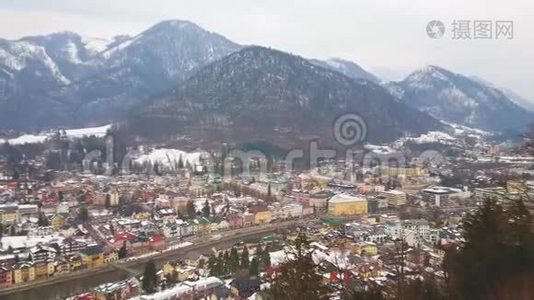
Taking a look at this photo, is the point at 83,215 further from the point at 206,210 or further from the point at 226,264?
the point at 226,264

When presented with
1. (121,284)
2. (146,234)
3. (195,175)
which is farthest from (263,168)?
(121,284)

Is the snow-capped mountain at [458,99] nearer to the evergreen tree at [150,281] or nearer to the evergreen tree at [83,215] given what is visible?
the evergreen tree at [83,215]

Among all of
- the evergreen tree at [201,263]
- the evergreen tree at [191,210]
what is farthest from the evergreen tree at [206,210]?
the evergreen tree at [201,263]

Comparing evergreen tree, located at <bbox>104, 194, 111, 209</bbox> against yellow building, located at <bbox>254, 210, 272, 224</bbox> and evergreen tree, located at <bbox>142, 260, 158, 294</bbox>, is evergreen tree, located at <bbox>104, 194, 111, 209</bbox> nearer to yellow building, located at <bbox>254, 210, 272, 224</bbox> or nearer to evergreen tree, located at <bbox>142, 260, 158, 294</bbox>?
yellow building, located at <bbox>254, 210, 272, 224</bbox>

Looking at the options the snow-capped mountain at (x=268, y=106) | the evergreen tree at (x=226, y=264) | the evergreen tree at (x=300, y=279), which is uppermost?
the snow-capped mountain at (x=268, y=106)

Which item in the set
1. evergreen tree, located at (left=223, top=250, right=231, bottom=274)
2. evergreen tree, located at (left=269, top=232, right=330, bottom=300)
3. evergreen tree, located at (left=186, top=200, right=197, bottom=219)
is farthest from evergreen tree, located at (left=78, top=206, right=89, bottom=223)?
evergreen tree, located at (left=269, top=232, right=330, bottom=300)
